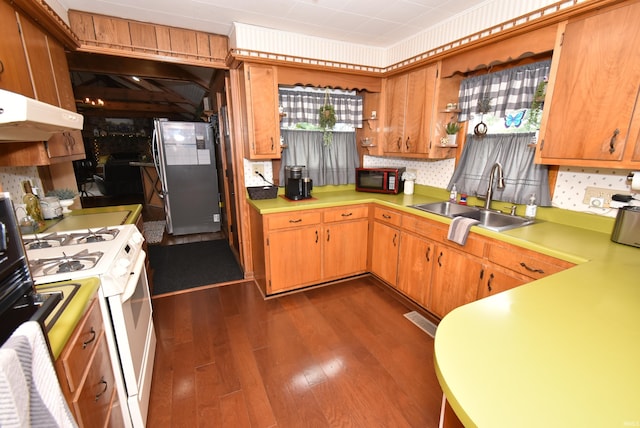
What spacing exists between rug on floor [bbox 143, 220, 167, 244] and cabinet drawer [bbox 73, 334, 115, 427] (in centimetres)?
340

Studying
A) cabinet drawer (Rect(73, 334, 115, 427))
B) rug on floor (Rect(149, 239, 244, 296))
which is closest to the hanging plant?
rug on floor (Rect(149, 239, 244, 296))

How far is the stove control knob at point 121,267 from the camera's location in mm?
1265

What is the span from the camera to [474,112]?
248 cm

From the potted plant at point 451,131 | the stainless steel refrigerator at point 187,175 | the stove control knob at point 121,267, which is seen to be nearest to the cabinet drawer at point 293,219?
the stove control knob at point 121,267

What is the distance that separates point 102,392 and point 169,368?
0.84 metres

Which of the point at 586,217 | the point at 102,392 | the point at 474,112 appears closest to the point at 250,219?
the point at 102,392

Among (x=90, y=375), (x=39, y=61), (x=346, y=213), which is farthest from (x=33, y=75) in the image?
(x=346, y=213)

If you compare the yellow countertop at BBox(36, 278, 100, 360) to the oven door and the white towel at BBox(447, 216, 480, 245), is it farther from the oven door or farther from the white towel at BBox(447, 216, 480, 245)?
the white towel at BBox(447, 216, 480, 245)

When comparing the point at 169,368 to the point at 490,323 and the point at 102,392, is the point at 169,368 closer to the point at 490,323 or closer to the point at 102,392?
the point at 102,392

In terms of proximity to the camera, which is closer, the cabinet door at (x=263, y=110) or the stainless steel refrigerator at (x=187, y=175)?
the cabinet door at (x=263, y=110)

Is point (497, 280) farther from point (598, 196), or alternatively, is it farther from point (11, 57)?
point (11, 57)

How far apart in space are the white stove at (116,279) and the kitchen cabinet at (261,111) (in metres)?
1.33

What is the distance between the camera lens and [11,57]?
1.43m

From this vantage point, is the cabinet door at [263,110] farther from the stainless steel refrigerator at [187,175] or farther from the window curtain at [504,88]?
the stainless steel refrigerator at [187,175]
